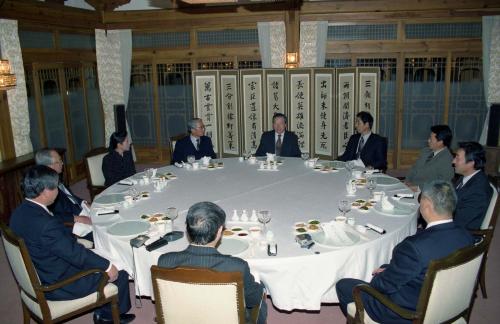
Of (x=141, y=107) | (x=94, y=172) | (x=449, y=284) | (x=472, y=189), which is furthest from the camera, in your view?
(x=141, y=107)

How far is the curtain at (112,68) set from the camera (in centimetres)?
834

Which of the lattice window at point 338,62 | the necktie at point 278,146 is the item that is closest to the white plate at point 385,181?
the necktie at point 278,146

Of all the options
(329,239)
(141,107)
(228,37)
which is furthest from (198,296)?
(141,107)

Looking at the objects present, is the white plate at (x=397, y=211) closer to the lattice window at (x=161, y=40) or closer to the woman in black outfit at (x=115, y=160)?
the woman in black outfit at (x=115, y=160)

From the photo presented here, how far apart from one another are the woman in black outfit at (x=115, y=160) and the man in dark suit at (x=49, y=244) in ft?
6.44

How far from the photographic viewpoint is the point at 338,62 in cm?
801

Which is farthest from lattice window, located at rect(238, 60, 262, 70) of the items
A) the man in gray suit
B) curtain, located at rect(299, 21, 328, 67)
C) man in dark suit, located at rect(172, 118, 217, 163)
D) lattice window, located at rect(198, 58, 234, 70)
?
the man in gray suit

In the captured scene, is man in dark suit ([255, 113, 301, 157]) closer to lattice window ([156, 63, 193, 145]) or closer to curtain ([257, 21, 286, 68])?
curtain ([257, 21, 286, 68])

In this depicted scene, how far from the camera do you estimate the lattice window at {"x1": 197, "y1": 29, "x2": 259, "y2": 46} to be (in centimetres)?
810

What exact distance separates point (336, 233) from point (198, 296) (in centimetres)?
124

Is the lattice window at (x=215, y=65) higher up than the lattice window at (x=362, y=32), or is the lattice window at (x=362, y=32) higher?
the lattice window at (x=362, y=32)

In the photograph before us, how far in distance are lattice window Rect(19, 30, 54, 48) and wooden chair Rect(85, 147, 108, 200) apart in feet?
8.14

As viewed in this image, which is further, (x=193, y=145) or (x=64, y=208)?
(x=193, y=145)

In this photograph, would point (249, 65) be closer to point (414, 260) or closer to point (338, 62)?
point (338, 62)
